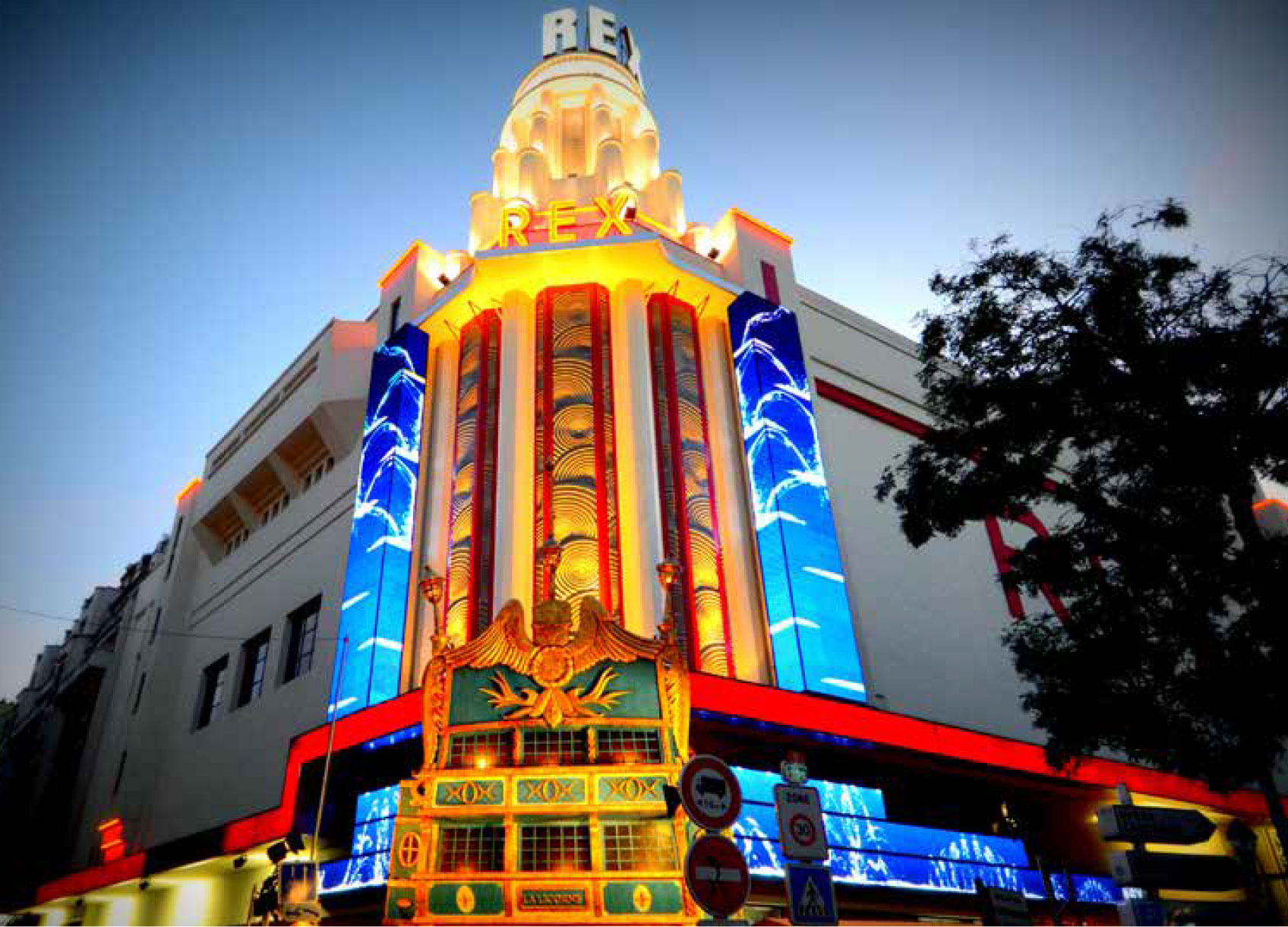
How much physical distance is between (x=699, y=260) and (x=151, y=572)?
29.5m

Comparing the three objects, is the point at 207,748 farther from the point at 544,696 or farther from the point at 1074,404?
the point at 1074,404

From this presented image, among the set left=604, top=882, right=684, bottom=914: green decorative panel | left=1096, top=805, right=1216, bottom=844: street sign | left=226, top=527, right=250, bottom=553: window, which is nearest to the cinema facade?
left=604, top=882, right=684, bottom=914: green decorative panel

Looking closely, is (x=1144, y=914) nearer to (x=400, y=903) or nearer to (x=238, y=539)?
(x=400, y=903)

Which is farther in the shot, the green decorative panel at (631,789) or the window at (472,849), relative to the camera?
the green decorative panel at (631,789)

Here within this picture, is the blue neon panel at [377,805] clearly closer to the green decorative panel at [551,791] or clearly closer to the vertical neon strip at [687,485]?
the green decorative panel at [551,791]

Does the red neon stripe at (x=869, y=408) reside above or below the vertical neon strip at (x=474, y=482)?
above

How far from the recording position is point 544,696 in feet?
38.7

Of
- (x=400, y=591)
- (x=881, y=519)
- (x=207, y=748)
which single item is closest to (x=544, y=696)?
(x=400, y=591)

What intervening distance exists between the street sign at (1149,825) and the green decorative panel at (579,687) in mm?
5456

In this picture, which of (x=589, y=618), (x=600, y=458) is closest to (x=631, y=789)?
(x=589, y=618)

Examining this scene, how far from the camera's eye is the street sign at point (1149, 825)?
927 cm

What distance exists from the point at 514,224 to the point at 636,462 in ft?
27.6

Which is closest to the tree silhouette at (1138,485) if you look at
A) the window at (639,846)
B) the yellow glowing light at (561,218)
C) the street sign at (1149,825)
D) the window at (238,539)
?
the street sign at (1149,825)

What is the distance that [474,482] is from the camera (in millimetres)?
19281
